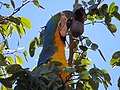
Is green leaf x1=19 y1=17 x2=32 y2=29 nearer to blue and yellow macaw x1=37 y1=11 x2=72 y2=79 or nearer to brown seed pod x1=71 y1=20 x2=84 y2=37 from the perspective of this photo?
blue and yellow macaw x1=37 y1=11 x2=72 y2=79

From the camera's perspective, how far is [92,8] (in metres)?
1.12

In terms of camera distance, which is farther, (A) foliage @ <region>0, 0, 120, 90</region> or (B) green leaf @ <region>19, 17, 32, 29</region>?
(B) green leaf @ <region>19, 17, 32, 29</region>

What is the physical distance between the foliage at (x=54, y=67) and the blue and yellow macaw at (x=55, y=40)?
69mm

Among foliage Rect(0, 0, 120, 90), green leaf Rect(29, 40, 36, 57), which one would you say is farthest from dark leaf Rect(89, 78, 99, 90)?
green leaf Rect(29, 40, 36, 57)

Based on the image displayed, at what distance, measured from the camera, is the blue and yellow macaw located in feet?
3.66

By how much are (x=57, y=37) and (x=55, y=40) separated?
1 cm

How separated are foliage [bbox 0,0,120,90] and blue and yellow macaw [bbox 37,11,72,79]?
0.07m

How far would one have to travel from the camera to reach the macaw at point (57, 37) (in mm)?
1112

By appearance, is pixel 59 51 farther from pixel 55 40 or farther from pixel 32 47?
pixel 32 47

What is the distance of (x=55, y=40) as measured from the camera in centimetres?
118

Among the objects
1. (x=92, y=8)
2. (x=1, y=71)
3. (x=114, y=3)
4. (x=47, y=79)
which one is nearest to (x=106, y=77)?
(x=47, y=79)

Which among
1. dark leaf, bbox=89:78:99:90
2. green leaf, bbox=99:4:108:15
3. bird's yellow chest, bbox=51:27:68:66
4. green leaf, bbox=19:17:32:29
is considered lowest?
dark leaf, bbox=89:78:99:90

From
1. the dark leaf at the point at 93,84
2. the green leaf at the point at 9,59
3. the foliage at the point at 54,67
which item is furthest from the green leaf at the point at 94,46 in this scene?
the green leaf at the point at 9,59

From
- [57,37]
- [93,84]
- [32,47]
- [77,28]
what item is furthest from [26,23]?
[93,84]
